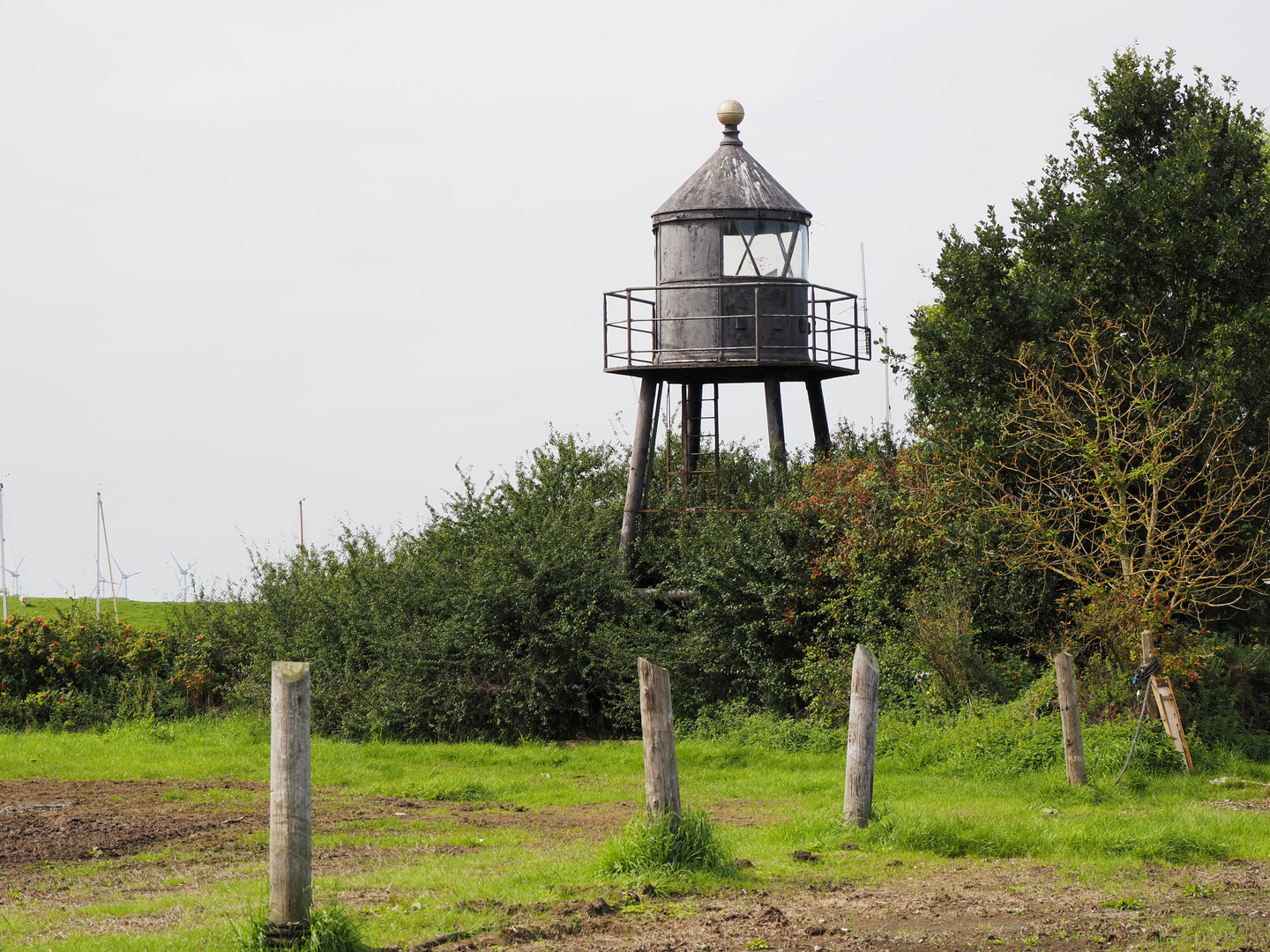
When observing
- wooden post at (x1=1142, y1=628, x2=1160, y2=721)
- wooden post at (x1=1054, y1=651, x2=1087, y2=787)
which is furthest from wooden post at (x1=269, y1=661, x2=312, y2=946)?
wooden post at (x1=1142, y1=628, x2=1160, y2=721)

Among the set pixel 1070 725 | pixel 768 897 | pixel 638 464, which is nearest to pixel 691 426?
pixel 638 464

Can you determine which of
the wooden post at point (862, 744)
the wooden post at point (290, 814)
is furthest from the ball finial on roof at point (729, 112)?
the wooden post at point (290, 814)

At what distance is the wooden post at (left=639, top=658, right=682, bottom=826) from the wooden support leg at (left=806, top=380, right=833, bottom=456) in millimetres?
15152

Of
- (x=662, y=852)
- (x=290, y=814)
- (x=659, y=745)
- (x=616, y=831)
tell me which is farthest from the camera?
(x=616, y=831)

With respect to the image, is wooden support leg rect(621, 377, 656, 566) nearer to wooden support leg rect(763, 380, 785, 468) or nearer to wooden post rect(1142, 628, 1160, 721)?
wooden support leg rect(763, 380, 785, 468)

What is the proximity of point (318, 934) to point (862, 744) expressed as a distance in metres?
5.75

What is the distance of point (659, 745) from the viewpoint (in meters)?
10.5

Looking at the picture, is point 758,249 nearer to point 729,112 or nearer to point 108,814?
point 729,112

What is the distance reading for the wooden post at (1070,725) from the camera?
15281mm

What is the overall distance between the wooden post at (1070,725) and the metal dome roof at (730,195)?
11.5 meters

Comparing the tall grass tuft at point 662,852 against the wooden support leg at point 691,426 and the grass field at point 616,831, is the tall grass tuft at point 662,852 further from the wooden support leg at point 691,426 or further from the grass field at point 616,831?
the wooden support leg at point 691,426

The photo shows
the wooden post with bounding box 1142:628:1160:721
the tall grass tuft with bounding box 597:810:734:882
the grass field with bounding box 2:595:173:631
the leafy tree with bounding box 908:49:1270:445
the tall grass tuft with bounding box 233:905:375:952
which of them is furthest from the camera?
the grass field with bounding box 2:595:173:631

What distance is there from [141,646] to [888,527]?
15.2 metres

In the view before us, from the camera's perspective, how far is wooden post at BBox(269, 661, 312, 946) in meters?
8.17
